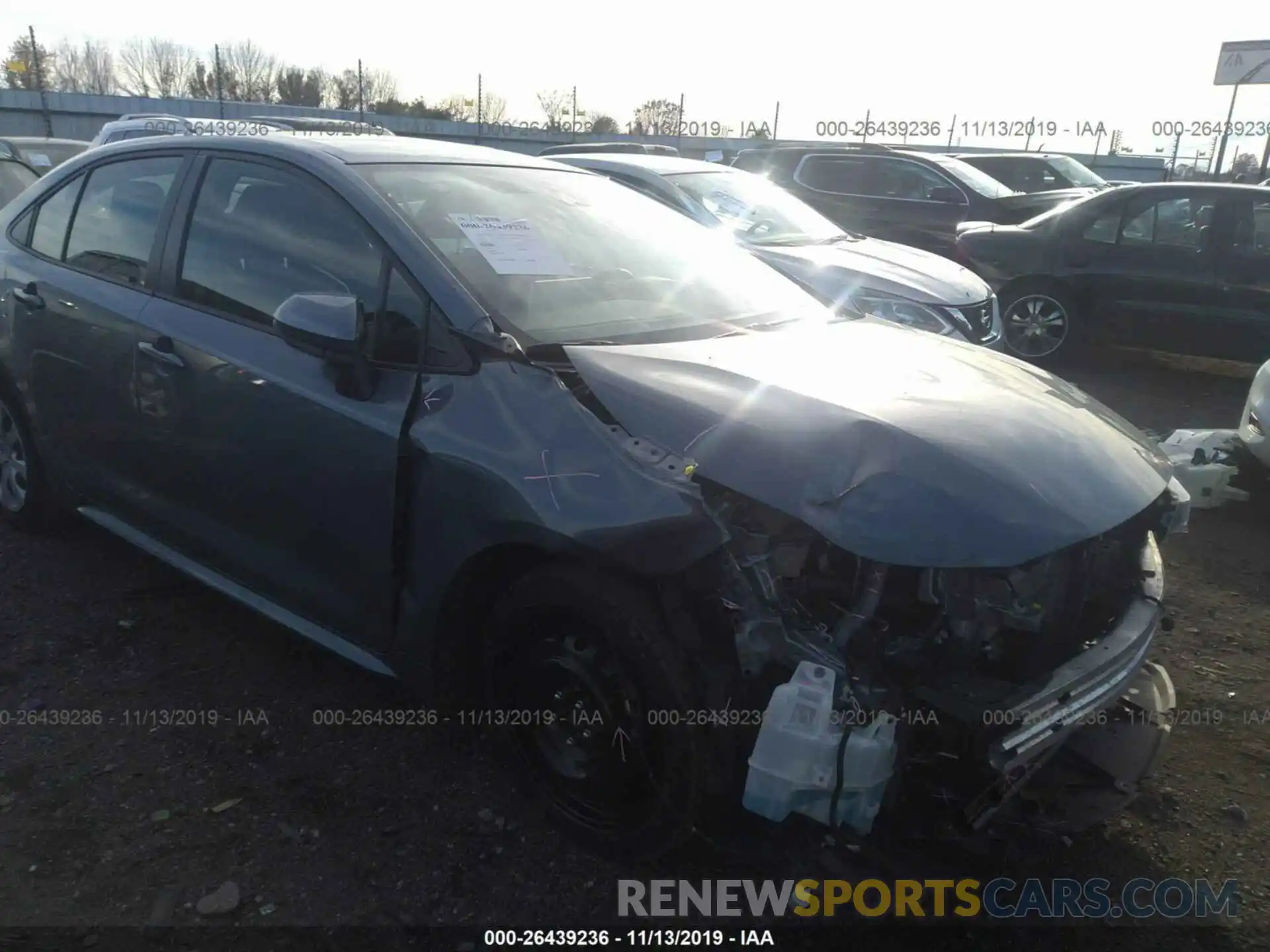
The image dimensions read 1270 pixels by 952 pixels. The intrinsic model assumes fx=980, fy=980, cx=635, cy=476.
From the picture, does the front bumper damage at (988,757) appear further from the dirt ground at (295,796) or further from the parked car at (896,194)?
the parked car at (896,194)

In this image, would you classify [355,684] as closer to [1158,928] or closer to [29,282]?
[29,282]

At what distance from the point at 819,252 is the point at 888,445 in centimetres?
515

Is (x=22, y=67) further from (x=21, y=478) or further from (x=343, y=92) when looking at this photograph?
(x=21, y=478)

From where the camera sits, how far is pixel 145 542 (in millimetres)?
3529

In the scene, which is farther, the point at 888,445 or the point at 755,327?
the point at 755,327

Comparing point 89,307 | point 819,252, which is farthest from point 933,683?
point 819,252

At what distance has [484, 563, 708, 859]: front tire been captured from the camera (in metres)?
2.22

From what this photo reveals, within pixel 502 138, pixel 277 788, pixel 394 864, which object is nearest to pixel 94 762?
pixel 277 788

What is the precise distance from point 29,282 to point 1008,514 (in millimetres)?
3710

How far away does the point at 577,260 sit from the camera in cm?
305

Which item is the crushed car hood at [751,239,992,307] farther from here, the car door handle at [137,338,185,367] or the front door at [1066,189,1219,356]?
the car door handle at [137,338,185,367]

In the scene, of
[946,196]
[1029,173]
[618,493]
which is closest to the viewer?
[618,493]

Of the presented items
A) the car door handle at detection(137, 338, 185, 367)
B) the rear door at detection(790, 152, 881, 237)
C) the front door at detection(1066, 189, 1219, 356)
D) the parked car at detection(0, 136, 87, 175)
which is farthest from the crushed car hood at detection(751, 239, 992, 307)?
the parked car at detection(0, 136, 87, 175)

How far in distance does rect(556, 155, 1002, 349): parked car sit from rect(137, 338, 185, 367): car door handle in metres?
3.23
